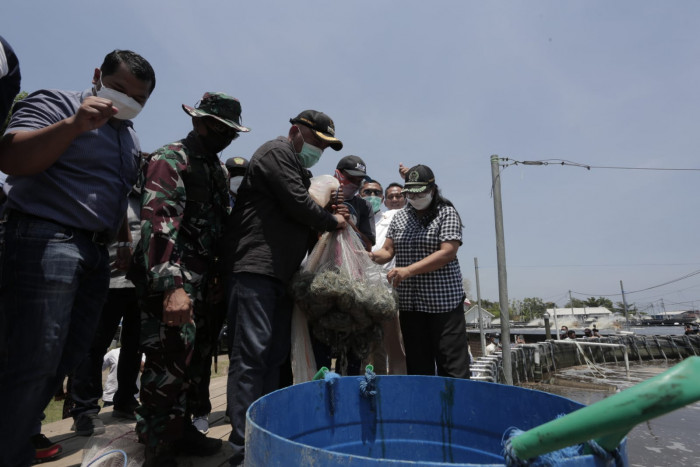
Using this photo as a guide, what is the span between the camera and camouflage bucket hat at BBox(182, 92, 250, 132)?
2.11 metres

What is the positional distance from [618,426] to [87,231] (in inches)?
69.4

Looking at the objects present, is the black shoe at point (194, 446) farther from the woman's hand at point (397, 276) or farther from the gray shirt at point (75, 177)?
the woman's hand at point (397, 276)

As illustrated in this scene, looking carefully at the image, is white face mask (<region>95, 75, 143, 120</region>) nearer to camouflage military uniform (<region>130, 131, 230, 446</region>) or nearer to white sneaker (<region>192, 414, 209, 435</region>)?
camouflage military uniform (<region>130, 131, 230, 446</region>)

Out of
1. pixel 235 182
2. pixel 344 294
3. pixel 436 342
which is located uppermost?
pixel 235 182

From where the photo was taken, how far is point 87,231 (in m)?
1.61

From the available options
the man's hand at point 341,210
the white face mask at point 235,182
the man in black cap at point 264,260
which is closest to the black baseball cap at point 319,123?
the man in black cap at point 264,260

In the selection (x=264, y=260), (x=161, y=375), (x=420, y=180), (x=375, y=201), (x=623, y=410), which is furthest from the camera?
(x=375, y=201)

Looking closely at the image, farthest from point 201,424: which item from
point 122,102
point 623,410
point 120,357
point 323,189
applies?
point 623,410

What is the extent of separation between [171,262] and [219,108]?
85cm

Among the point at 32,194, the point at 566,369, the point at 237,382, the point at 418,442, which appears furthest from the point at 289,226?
the point at 566,369

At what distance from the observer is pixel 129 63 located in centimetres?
167

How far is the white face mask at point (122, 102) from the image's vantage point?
5.28ft

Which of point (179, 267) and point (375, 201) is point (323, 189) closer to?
point (179, 267)

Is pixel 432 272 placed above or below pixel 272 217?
below
